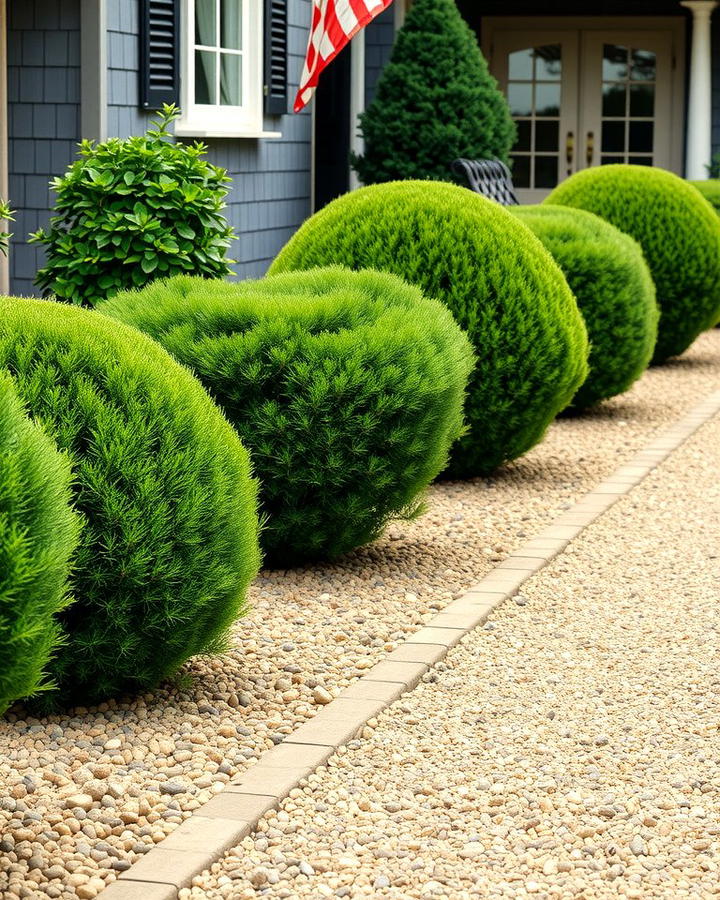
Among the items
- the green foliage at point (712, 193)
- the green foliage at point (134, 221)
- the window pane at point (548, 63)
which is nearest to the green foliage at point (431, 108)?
the green foliage at point (712, 193)

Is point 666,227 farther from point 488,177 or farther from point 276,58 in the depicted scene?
point 276,58

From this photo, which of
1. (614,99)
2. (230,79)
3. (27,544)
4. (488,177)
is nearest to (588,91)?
(614,99)

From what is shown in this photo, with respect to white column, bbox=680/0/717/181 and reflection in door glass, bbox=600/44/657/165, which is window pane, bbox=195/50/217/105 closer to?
white column, bbox=680/0/717/181

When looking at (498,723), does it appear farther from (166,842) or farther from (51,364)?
(51,364)

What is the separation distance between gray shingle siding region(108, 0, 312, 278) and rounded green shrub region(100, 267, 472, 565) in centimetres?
436

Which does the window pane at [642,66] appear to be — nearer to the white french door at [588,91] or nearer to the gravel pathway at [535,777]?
the white french door at [588,91]

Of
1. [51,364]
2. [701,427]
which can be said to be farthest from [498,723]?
[701,427]

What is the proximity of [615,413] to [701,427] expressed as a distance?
0.64 meters

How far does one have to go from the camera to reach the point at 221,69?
428 inches

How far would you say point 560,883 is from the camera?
3156 mm

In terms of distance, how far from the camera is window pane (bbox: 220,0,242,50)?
1091cm

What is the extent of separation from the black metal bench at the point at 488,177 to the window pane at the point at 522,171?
615 cm

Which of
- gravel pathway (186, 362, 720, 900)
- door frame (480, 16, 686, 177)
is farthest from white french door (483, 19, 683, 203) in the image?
gravel pathway (186, 362, 720, 900)

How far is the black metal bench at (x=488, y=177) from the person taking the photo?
11.6m
